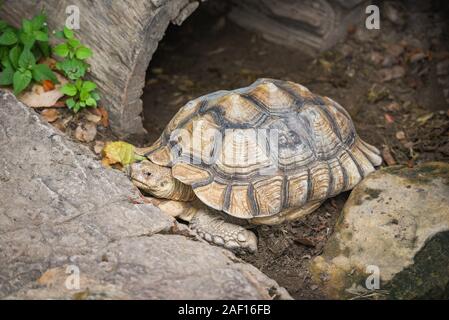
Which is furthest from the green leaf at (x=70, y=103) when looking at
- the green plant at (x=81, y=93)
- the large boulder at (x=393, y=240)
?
the large boulder at (x=393, y=240)

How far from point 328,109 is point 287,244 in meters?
1.12

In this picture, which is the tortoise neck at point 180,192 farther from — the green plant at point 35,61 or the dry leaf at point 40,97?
the dry leaf at point 40,97

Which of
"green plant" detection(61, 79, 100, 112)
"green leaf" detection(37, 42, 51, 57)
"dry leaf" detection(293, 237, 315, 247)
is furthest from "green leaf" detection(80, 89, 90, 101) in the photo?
"dry leaf" detection(293, 237, 315, 247)

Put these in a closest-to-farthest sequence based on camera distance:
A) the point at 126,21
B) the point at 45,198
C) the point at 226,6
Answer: the point at 45,198 → the point at 126,21 → the point at 226,6

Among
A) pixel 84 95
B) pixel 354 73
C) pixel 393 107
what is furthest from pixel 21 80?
pixel 393 107

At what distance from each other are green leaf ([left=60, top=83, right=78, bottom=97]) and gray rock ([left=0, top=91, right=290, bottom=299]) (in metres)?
0.34

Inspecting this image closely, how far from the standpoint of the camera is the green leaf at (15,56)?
428cm

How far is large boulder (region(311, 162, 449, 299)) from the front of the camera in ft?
11.1

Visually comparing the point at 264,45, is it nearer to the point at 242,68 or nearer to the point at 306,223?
the point at 242,68

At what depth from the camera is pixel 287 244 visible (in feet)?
13.0

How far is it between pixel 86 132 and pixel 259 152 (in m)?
1.52

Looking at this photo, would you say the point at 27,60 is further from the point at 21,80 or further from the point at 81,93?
the point at 81,93

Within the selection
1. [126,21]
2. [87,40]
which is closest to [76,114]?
[87,40]

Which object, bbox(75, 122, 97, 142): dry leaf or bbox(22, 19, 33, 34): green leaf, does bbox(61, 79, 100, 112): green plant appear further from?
bbox(22, 19, 33, 34): green leaf
